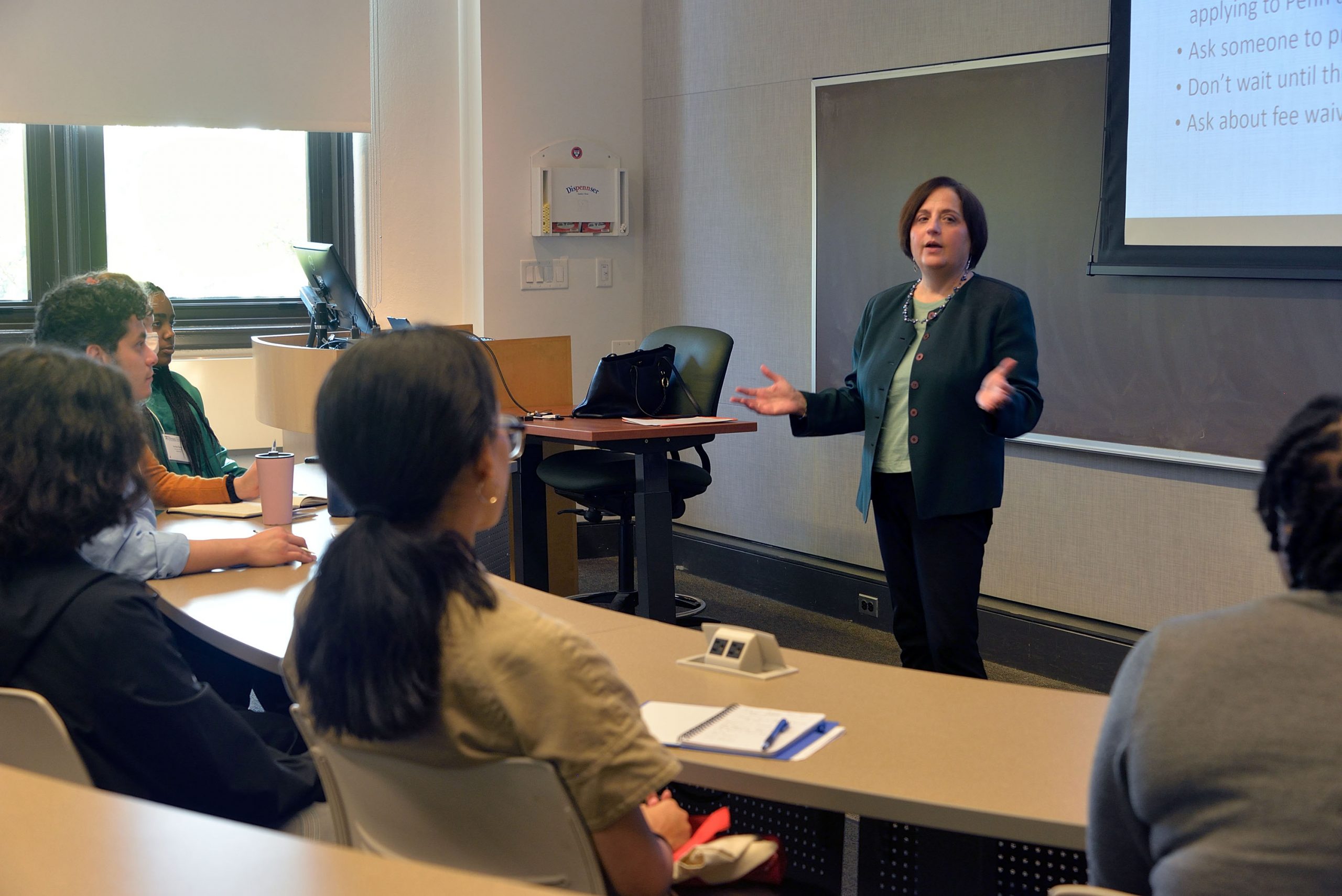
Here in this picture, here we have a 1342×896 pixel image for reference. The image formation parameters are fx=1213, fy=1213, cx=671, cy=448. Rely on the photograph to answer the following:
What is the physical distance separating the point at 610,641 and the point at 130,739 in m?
0.76

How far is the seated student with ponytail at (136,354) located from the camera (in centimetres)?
228

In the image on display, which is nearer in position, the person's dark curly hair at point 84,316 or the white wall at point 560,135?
the person's dark curly hair at point 84,316

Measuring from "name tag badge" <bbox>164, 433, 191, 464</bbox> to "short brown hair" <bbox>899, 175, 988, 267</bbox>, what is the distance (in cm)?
189

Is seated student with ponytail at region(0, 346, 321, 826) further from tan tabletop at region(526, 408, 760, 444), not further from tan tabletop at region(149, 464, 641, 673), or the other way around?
tan tabletop at region(526, 408, 760, 444)

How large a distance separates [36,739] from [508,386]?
9.41 feet

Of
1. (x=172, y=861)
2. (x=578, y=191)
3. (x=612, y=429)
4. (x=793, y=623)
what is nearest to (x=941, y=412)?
(x=612, y=429)

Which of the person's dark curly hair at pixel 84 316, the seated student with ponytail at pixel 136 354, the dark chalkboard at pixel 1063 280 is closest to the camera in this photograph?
the seated student with ponytail at pixel 136 354

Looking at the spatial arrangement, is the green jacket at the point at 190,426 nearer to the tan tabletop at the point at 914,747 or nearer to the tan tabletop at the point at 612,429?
the tan tabletop at the point at 612,429

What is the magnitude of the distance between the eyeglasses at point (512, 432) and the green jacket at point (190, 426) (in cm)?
161

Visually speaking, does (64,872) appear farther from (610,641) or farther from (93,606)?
(610,641)

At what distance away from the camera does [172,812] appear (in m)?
0.99

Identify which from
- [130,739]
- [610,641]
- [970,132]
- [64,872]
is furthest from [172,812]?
[970,132]

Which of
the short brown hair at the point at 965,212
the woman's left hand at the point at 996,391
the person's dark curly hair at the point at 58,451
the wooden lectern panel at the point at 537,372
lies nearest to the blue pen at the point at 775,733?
the person's dark curly hair at the point at 58,451

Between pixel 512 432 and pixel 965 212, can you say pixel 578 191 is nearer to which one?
pixel 965 212
